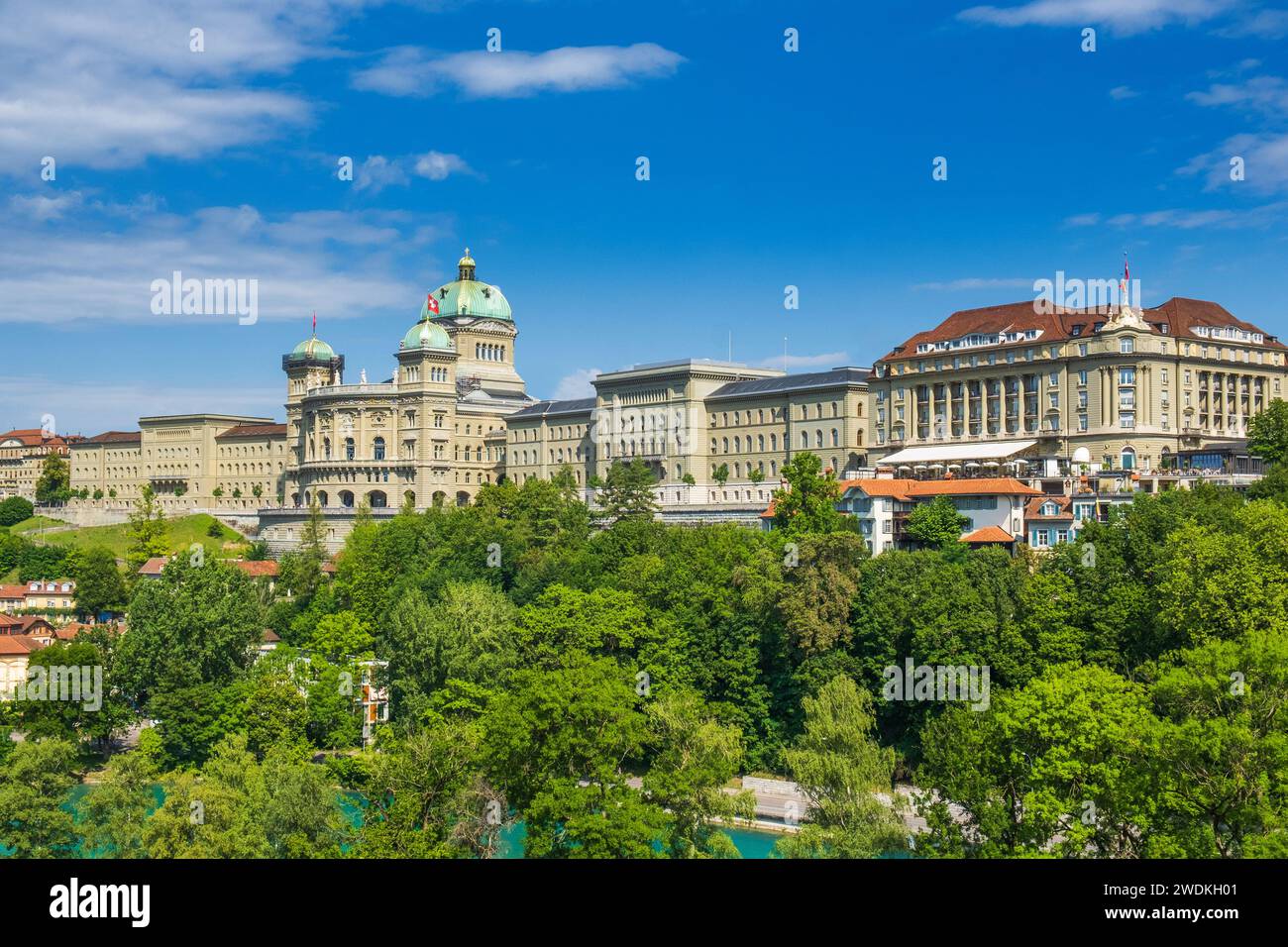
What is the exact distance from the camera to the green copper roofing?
13775 centimetres

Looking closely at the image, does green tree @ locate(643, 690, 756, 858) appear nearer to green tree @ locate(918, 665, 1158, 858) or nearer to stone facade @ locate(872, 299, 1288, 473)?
green tree @ locate(918, 665, 1158, 858)

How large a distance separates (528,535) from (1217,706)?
190ft

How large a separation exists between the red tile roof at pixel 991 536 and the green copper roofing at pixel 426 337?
251ft

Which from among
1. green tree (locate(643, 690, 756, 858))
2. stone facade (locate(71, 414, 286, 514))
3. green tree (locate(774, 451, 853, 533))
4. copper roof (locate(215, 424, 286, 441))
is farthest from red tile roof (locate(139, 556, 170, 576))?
green tree (locate(643, 690, 756, 858))

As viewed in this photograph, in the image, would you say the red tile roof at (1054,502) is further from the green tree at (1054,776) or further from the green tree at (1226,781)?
the green tree at (1226,781)

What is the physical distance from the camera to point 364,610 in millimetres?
79812

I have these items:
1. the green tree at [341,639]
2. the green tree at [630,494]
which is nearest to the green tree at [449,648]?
the green tree at [341,639]

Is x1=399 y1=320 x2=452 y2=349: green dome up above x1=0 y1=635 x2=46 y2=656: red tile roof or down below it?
above

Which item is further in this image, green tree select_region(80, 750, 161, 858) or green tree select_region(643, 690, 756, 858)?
green tree select_region(80, 750, 161, 858)

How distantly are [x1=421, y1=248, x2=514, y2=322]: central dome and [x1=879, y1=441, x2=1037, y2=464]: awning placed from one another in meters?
68.1

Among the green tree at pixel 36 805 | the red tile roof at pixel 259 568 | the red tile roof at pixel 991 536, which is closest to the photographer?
the green tree at pixel 36 805

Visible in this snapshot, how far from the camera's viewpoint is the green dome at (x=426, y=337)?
13775 centimetres
